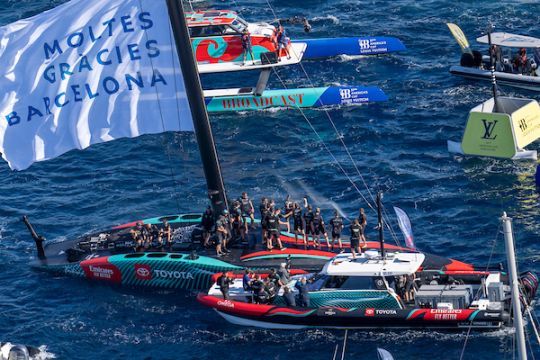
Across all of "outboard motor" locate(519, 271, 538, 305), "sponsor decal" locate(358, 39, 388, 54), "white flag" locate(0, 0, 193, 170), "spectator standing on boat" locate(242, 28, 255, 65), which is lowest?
"outboard motor" locate(519, 271, 538, 305)

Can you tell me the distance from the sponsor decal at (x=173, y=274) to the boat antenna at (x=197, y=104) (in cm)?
250

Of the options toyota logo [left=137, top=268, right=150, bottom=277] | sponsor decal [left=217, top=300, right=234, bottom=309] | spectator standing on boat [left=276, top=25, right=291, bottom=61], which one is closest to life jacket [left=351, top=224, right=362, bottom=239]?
sponsor decal [left=217, top=300, right=234, bottom=309]

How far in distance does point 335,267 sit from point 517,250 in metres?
8.09

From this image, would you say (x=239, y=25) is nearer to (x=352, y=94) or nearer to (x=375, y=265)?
(x=352, y=94)

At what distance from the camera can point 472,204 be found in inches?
1827

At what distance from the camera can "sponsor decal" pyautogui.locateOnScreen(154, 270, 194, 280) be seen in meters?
41.6

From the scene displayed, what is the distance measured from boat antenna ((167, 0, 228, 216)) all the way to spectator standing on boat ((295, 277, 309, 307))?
516 cm

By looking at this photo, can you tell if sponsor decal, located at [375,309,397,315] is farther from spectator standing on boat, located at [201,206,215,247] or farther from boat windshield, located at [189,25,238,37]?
boat windshield, located at [189,25,238,37]

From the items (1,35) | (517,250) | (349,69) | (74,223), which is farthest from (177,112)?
(349,69)

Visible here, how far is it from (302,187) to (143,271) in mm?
9671

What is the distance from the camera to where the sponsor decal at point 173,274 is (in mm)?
41594

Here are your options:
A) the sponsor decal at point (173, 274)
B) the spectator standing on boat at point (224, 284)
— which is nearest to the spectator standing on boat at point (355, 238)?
the spectator standing on boat at point (224, 284)

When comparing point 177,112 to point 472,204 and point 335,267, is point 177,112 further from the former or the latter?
point 472,204

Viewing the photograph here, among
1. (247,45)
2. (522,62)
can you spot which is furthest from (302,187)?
(522,62)
